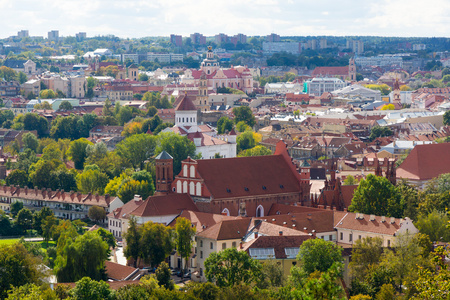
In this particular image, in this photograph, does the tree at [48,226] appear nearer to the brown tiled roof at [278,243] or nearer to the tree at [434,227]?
the brown tiled roof at [278,243]

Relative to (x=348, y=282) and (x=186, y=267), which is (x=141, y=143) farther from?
(x=348, y=282)

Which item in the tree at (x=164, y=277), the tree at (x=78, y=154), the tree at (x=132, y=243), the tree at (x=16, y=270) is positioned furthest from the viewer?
the tree at (x=78, y=154)

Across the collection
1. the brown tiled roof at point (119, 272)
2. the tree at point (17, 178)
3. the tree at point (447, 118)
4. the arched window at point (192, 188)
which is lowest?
the tree at point (17, 178)

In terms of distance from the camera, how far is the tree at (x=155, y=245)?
56.3 metres

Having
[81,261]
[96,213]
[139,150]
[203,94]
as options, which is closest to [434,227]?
[81,261]

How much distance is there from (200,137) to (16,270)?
48622 mm

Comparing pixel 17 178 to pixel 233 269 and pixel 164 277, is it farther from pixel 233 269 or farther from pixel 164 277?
pixel 233 269

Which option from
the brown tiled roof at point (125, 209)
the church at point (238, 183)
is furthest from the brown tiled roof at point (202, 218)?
the brown tiled roof at point (125, 209)

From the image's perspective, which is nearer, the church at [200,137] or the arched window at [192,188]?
the arched window at [192,188]

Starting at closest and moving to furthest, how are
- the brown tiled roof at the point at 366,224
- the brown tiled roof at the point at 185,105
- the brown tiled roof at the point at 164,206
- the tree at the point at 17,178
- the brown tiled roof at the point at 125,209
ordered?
the brown tiled roof at the point at 366,224 → the brown tiled roof at the point at 164,206 → the brown tiled roof at the point at 125,209 → the tree at the point at 17,178 → the brown tiled roof at the point at 185,105

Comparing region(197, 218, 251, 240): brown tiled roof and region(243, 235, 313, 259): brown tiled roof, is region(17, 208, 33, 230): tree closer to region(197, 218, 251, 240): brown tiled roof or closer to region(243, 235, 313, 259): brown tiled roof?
region(197, 218, 251, 240): brown tiled roof

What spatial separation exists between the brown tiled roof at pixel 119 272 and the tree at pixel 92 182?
2853 cm

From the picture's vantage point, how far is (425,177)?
76.5 m

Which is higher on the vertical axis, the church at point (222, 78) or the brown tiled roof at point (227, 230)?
the brown tiled roof at point (227, 230)
